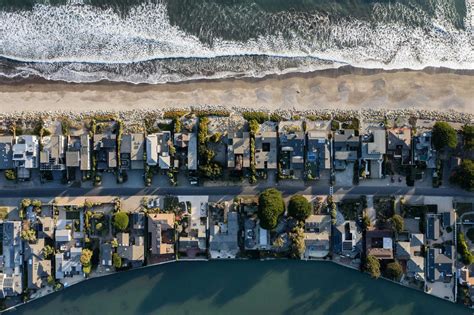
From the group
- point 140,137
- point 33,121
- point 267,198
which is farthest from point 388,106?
point 33,121

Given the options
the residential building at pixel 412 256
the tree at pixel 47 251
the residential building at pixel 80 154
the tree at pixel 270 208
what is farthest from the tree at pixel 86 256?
the residential building at pixel 412 256

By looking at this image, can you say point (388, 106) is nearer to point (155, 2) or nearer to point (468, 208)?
point (468, 208)

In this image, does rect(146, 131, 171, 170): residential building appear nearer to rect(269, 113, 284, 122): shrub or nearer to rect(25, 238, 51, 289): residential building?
rect(269, 113, 284, 122): shrub

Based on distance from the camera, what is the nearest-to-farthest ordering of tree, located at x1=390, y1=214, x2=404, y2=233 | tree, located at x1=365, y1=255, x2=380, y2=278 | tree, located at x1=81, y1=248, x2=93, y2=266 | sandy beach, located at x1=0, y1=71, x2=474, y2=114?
1. tree, located at x1=365, y1=255, x2=380, y2=278
2. tree, located at x1=390, y1=214, x2=404, y2=233
3. tree, located at x1=81, y1=248, x2=93, y2=266
4. sandy beach, located at x1=0, y1=71, x2=474, y2=114

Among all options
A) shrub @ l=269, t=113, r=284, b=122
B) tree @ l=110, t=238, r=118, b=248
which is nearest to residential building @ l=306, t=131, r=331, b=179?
shrub @ l=269, t=113, r=284, b=122

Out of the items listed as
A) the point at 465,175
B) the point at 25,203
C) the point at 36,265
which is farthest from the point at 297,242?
the point at 25,203

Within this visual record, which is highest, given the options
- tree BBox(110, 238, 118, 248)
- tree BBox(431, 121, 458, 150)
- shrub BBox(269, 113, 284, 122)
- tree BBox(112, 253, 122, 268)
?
shrub BBox(269, 113, 284, 122)

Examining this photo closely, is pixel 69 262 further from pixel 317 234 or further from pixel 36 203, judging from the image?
pixel 317 234
